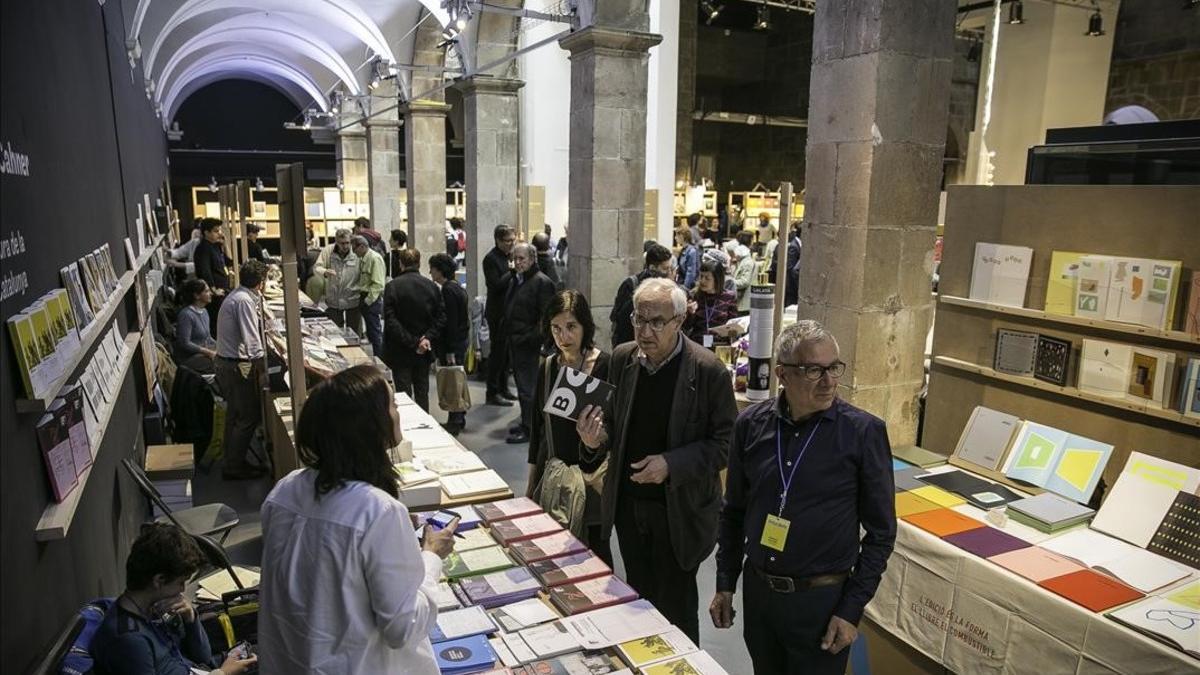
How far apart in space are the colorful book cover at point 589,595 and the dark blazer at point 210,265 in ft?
26.5

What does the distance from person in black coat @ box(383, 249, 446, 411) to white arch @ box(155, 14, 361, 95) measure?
31.7 ft

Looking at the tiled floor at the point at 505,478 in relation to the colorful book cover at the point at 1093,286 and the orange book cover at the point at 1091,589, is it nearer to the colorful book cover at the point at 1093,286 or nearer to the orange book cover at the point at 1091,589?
the orange book cover at the point at 1091,589

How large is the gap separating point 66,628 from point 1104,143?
16.1 feet

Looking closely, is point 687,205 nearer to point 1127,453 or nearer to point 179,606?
point 1127,453

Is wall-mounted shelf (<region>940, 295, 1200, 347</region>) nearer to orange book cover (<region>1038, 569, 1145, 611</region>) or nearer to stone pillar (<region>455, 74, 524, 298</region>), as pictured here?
orange book cover (<region>1038, 569, 1145, 611</region>)

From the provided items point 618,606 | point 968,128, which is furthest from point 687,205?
point 618,606

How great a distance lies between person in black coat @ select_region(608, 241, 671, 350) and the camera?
608cm

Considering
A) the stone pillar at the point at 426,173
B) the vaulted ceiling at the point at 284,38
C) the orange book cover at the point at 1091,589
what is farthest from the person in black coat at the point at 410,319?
the stone pillar at the point at 426,173

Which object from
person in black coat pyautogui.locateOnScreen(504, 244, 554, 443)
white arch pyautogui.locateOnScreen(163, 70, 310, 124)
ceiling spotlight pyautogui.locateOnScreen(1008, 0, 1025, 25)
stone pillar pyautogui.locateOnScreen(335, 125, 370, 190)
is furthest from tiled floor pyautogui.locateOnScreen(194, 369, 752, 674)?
white arch pyautogui.locateOnScreen(163, 70, 310, 124)

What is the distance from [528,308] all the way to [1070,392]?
4018 mm

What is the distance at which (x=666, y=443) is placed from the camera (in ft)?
9.49

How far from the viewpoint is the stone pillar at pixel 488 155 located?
9.52 meters

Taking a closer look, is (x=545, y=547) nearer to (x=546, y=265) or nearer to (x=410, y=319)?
(x=410, y=319)

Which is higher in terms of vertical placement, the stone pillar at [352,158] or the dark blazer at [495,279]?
the stone pillar at [352,158]
